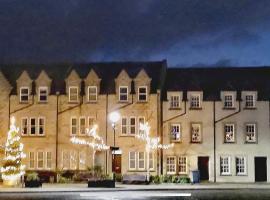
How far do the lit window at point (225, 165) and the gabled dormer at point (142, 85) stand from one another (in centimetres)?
1001

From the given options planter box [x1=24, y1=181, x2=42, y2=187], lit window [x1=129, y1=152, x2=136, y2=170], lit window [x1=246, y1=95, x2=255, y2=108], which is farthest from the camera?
lit window [x1=129, y1=152, x2=136, y2=170]

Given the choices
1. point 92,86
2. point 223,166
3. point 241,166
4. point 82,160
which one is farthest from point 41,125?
point 241,166

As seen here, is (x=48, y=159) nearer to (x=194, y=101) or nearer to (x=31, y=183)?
(x=31, y=183)

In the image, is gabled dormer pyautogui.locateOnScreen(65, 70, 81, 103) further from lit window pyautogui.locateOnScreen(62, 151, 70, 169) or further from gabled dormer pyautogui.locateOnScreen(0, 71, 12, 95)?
gabled dormer pyautogui.locateOnScreen(0, 71, 12, 95)

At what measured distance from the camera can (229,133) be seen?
7006cm

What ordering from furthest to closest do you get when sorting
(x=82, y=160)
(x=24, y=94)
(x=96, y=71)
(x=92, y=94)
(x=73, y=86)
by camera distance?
(x=96, y=71)
(x=24, y=94)
(x=73, y=86)
(x=92, y=94)
(x=82, y=160)

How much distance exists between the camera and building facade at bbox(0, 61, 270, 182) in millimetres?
69625

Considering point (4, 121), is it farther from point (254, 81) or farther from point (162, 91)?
point (254, 81)

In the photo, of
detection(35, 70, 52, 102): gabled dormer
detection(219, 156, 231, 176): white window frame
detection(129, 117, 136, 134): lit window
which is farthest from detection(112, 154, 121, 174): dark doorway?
detection(219, 156, 231, 176): white window frame

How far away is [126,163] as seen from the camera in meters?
70.1

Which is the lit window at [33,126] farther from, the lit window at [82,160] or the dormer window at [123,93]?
the dormer window at [123,93]

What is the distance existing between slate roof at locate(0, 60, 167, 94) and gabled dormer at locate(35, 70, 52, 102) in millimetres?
637

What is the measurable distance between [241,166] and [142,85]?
1315 cm

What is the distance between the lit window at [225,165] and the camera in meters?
69.4
